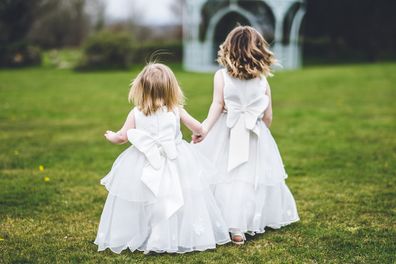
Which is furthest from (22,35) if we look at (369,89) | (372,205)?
(372,205)

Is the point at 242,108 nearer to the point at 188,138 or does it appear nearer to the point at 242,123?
the point at 242,123

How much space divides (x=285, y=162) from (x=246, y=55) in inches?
123

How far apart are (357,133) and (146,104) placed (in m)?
5.72

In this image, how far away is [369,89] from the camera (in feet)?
47.8

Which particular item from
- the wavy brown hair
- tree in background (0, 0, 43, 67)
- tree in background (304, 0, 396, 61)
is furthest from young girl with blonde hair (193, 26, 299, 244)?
tree in background (304, 0, 396, 61)

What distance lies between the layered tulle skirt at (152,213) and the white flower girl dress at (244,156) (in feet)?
0.84

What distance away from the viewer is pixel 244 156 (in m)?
4.16

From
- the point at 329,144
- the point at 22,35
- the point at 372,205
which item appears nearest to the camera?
the point at 372,205

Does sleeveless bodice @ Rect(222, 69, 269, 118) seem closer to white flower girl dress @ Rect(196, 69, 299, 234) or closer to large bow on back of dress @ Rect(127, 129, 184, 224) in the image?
white flower girl dress @ Rect(196, 69, 299, 234)

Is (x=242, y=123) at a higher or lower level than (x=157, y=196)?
higher

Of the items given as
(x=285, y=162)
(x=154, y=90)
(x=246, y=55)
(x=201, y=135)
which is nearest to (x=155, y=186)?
(x=201, y=135)

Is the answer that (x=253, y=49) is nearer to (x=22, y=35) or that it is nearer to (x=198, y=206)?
(x=198, y=206)

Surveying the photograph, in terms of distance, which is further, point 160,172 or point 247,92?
point 247,92

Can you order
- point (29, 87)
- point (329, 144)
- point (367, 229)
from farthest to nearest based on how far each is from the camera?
1. point (29, 87)
2. point (329, 144)
3. point (367, 229)
